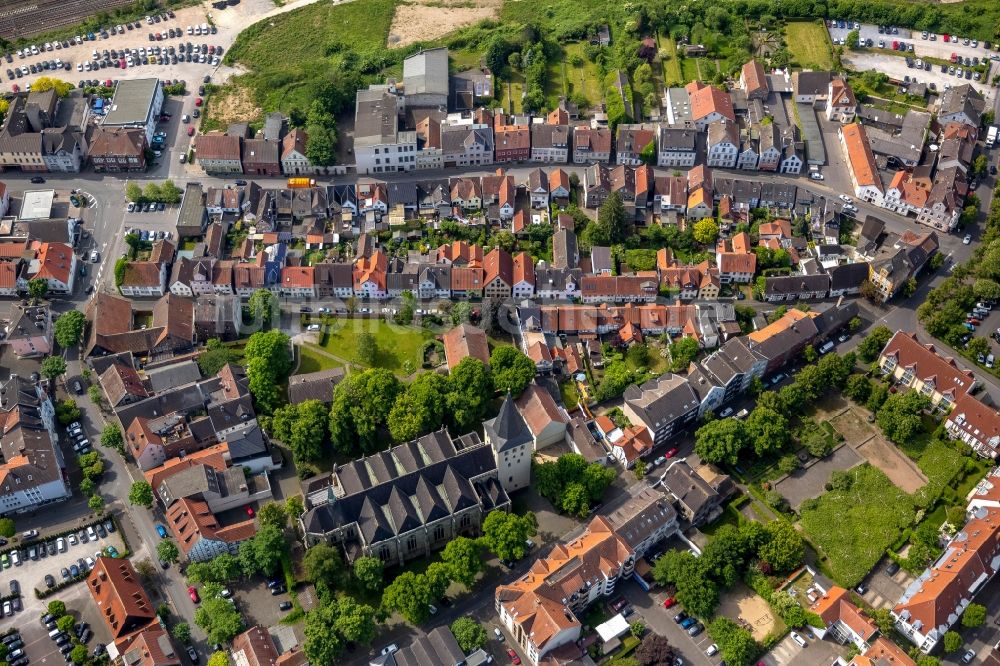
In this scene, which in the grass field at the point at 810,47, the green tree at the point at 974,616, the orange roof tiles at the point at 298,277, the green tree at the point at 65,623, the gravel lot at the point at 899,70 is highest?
the grass field at the point at 810,47

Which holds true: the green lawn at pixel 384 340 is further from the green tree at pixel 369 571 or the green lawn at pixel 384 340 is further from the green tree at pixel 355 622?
the green tree at pixel 355 622

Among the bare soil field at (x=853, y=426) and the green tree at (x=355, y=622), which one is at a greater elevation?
the bare soil field at (x=853, y=426)

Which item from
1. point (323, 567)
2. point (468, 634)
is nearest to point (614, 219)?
point (468, 634)

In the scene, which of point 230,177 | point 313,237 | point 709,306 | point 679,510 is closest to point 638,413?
point 679,510

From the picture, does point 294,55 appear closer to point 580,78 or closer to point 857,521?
point 580,78

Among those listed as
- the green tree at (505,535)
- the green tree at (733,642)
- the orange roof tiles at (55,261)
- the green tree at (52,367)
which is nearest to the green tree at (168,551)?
the green tree at (52,367)

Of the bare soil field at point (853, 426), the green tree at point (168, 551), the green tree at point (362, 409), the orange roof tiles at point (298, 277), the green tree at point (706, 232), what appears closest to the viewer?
the green tree at point (168, 551)
